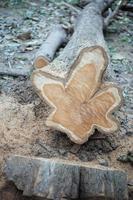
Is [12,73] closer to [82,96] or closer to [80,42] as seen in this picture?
[80,42]

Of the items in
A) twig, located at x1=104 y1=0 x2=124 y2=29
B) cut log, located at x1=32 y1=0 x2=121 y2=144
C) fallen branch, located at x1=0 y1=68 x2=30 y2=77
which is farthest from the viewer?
twig, located at x1=104 y1=0 x2=124 y2=29

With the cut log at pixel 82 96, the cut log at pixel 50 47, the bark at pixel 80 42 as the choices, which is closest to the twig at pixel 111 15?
the bark at pixel 80 42

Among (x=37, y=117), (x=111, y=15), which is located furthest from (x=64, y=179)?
(x=111, y=15)

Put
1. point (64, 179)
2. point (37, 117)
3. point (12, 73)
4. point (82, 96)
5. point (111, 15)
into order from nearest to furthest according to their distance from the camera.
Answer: point (64, 179), point (82, 96), point (37, 117), point (12, 73), point (111, 15)

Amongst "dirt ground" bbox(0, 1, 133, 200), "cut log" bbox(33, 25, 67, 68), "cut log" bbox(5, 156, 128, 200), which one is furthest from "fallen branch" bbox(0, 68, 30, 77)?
"cut log" bbox(5, 156, 128, 200)

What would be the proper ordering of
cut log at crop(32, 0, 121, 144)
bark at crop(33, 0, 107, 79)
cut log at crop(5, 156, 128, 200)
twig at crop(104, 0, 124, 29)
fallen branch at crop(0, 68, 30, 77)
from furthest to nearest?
twig at crop(104, 0, 124, 29) < fallen branch at crop(0, 68, 30, 77) < bark at crop(33, 0, 107, 79) < cut log at crop(32, 0, 121, 144) < cut log at crop(5, 156, 128, 200)

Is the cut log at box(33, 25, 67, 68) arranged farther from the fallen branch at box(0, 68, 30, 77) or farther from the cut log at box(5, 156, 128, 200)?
the cut log at box(5, 156, 128, 200)

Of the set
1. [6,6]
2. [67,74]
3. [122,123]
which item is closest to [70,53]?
[67,74]
